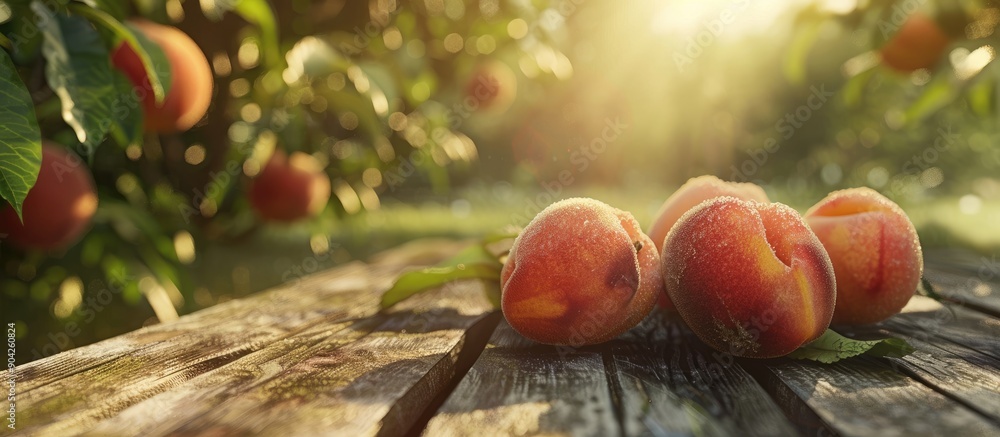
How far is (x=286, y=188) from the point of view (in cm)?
208

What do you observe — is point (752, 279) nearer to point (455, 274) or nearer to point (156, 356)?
point (455, 274)

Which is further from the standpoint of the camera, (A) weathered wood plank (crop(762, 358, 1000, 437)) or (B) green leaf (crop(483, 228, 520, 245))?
(B) green leaf (crop(483, 228, 520, 245))

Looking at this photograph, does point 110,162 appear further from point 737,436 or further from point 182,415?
point 737,436

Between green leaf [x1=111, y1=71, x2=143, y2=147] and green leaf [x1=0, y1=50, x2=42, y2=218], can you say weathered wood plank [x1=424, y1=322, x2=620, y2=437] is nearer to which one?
green leaf [x1=0, y1=50, x2=42, y2=218]

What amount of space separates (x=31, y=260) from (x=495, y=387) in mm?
1371

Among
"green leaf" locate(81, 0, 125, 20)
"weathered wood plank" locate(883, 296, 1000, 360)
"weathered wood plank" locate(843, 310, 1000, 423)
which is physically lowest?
"weathered wood plank" locate(883, 296, 1000, 360)

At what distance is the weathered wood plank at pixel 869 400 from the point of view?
0.58 metres

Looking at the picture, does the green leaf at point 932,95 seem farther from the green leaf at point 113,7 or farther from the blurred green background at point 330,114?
the green leaf at point 113,7

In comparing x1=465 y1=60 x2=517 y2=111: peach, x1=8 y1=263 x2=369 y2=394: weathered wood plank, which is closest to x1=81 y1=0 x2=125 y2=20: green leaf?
x1=8 y1=263 x2=369 y2=394: weathered wood plank

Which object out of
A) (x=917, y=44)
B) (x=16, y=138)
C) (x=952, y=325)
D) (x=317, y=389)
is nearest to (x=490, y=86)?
(x=917, y=44)

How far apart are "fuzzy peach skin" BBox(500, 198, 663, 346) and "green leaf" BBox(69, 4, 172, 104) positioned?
0.55m

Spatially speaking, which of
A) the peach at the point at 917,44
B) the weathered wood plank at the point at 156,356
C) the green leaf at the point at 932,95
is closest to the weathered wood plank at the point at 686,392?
the weathered wood plank at the point at 156,356

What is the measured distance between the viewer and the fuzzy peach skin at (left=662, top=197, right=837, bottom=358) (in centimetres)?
76

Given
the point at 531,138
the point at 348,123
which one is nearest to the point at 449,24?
the point at 348,123
